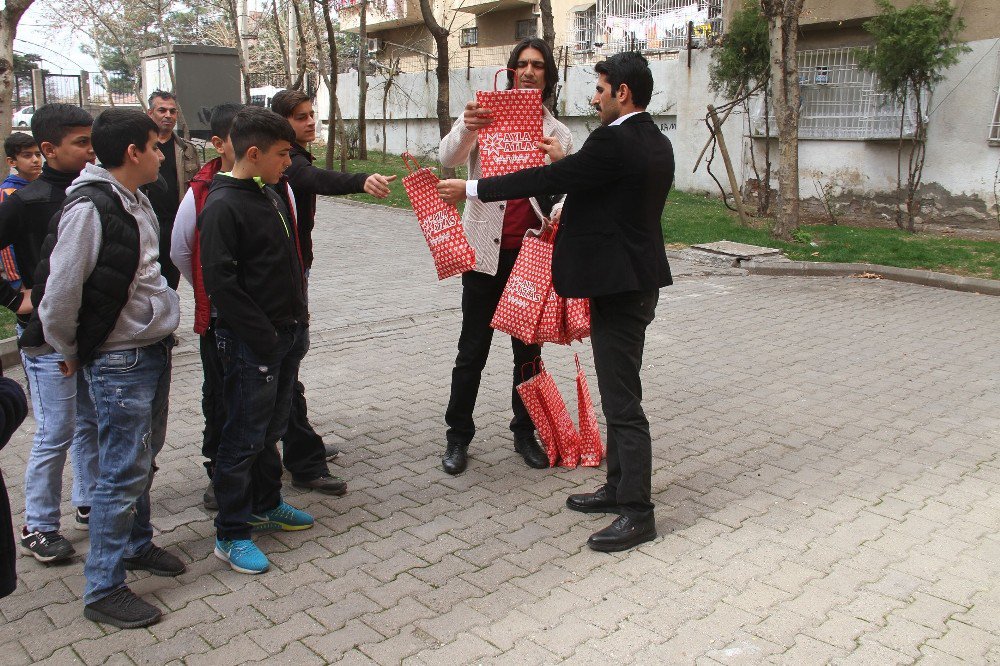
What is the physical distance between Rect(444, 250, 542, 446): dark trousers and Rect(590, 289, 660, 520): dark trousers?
889 millimetres

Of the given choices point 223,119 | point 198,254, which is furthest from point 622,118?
point 198,254

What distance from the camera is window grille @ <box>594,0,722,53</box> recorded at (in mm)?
20031

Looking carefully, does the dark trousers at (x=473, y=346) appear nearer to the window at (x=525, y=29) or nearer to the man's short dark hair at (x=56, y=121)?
the man's short dark hair at (x=56, y=121)

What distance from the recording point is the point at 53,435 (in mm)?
3896

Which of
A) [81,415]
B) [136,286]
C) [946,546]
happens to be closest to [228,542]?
[81,415]

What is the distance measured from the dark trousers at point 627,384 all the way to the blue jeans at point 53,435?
2294 millimetres

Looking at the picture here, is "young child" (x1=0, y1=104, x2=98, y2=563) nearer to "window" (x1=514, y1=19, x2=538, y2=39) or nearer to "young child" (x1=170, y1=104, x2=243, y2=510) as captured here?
"young child" (x1=170, y1=104, x2=243, y2=510)

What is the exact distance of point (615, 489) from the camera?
435 cm

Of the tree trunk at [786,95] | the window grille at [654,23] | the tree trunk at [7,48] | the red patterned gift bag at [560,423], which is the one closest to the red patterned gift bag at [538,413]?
the red patterned gift bag at [560,423]

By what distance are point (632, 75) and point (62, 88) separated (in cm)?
3337

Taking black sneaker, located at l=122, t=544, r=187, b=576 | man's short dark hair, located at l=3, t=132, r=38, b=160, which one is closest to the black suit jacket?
black sneaker, located at l=122, t=544, r=187, b=576

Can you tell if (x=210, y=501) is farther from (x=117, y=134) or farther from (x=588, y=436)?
(x=588, y=436)

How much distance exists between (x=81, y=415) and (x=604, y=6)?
2203 cm

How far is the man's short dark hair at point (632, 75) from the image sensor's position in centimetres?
390
